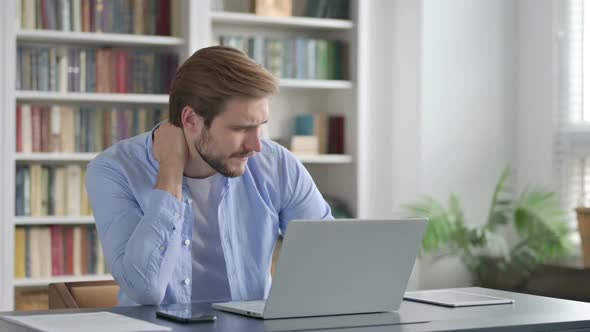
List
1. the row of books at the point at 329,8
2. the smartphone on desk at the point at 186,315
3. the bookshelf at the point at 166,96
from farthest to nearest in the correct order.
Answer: the row of books at the point at 329,8 → the bookshelf at the point at 166,96 → the smartphone on desk at the point at 186,315

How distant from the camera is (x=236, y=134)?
7.69 feet

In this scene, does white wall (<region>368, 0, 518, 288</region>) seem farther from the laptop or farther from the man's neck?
the laptop

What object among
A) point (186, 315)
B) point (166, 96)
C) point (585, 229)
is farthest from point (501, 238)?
point (186, 315)

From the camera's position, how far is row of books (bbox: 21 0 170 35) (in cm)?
434

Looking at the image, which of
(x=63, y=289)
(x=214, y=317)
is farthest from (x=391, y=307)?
(x=63, y=289)

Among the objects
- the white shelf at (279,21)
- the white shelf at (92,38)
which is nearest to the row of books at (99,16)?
the white shelf at (92,38)

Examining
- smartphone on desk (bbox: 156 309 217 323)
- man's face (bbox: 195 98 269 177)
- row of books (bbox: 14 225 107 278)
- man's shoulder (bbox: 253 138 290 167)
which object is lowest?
row of books (bbox: 14 225 107 278)

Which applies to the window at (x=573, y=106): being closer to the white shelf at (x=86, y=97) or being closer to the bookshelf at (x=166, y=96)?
the bookshelf at (x=166, y=96)

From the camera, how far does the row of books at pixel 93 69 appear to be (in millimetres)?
4348

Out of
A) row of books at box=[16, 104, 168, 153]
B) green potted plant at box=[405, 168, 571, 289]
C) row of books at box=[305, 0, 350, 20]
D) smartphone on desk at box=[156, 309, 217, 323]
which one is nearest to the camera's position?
smartphone on desk at box=[156, 309, 217, 323]

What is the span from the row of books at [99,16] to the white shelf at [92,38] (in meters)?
0.06

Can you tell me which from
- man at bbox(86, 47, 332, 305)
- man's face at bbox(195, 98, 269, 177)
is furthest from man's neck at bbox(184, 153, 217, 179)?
man's face at bbox(195, 98, 269, 177)

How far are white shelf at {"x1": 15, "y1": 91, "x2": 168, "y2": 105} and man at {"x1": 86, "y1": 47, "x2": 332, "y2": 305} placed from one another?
1966 mm

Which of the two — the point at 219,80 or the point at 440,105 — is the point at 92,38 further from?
the point at 219,80
